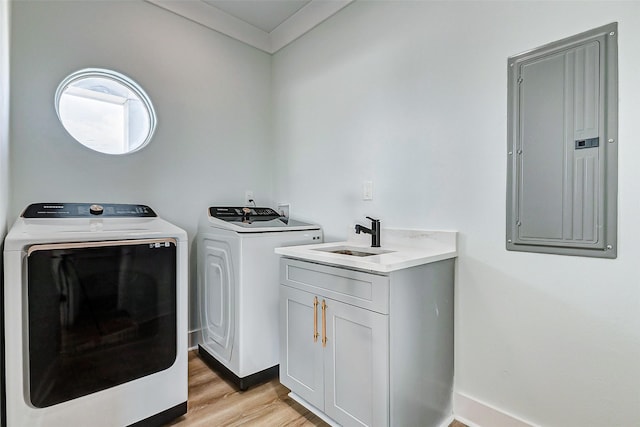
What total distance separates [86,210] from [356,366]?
1816mm

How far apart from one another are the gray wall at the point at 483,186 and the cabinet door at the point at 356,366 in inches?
24.3

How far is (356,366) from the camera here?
1361 mm

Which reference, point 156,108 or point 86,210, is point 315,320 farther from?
point 156,108

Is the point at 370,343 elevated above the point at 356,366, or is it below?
above

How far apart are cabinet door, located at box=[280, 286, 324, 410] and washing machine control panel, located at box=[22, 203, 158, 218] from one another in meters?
1.12

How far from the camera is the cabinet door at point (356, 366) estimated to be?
4.12 feet

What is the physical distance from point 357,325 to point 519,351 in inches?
31.2

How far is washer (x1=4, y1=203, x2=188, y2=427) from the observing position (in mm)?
1222

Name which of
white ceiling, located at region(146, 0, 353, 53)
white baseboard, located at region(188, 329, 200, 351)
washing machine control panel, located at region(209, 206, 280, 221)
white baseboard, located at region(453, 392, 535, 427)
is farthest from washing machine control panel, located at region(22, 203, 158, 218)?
white baseboard, located at region(453, 392, 535, 427)

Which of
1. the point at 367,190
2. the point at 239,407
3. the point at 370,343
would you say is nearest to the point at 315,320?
the point at 370,343

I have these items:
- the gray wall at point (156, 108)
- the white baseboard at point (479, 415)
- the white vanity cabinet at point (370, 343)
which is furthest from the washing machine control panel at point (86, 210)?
the white baseboard at point (479, 415)

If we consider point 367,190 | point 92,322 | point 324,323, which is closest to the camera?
point 92,322

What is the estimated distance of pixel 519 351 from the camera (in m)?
1.43

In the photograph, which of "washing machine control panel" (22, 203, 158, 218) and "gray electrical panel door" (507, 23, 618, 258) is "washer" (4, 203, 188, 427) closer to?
"washing machine control panel" (22, 203, 158, 218)
